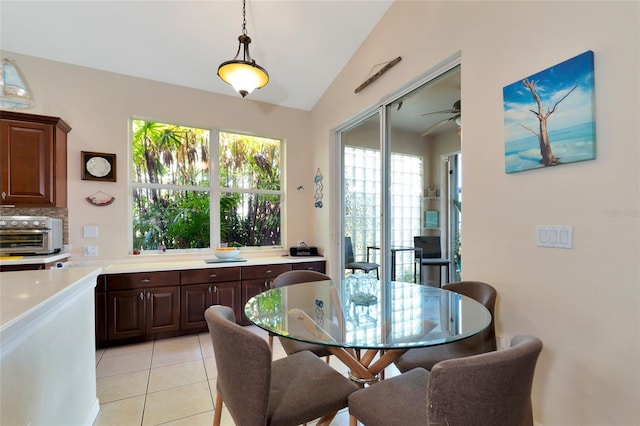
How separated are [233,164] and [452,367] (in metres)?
3.79

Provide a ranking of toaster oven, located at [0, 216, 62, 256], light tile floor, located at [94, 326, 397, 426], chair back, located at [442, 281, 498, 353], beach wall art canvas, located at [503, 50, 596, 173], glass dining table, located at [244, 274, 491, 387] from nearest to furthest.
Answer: glass dining table, located at [244, 274, 491, 387]
beach wall art canvas, located at [503, 50, 596, 173]
chair back, located at [442, 281, 498, 353]
light tile floor, located at [94, 326, 397, 426]
toaster oven, located at [0, 216, 62, 256]

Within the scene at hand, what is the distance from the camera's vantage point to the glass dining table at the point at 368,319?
4.11 ft

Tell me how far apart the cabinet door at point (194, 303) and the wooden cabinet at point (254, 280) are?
0.39m

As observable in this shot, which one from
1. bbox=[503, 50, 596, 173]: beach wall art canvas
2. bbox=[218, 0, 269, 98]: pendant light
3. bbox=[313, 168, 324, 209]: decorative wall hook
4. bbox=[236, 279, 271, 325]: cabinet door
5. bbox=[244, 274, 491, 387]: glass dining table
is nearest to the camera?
bbox=[244, 274, 491, 387]: glass dining table

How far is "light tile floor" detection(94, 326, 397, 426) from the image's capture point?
6.29 feet

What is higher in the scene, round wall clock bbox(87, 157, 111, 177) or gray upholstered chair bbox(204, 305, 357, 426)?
round wall clock bbox(87, 157, 111, 177)

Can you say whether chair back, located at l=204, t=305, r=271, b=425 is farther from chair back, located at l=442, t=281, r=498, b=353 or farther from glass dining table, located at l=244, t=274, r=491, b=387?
chair back, located at l=442, t=281, r=498, b=353

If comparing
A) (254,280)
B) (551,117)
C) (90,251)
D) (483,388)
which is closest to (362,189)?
(254,280)

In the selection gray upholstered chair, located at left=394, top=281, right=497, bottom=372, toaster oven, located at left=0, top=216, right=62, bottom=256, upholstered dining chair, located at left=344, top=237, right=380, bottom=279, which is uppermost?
toaster oven, located at left=0, top=216, right=62, bottom=256

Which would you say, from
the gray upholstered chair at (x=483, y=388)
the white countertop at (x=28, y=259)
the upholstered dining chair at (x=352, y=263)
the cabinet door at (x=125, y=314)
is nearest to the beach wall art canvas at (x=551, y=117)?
the gray upholstered chair at (x=483, y=388)

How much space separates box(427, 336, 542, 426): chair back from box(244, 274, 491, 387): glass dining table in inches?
11.5

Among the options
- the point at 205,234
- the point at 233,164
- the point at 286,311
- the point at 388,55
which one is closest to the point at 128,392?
the point at 286,311

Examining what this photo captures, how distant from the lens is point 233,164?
4098mm

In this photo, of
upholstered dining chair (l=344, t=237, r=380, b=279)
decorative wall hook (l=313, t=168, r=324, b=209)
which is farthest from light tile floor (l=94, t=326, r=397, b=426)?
decorative wall hook (l=313, t=168, r=324, b=209)
